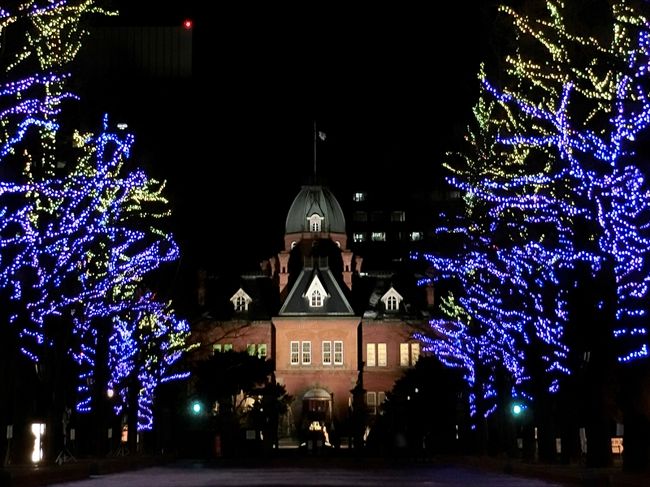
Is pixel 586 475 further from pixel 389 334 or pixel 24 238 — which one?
pixel 389 334

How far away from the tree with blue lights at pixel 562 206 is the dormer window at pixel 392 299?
5506 centimetres

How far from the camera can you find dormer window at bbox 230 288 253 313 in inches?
4133

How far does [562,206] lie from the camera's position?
108 feet

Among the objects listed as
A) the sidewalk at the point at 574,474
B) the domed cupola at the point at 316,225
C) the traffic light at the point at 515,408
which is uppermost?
the domed cupola at the point at 316,225

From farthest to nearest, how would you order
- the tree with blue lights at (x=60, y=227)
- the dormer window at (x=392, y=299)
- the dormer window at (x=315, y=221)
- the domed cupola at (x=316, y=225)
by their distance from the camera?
1. the dormer window at (x=315, y=221)
2. the domed cupola at (x=316, y=225)
3. the dormer window at (x=392, y=299)
4. the tree with blue lights at (x=60, y=227)

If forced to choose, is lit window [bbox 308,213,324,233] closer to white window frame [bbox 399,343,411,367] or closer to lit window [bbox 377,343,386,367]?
lit window [bbox 377,343,386,367]

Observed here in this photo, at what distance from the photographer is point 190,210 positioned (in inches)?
3182

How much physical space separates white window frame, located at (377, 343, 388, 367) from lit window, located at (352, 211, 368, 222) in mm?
70210

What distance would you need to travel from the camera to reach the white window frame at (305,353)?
10156cm

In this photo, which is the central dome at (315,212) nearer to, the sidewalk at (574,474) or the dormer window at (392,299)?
the dormer window at (392,299)

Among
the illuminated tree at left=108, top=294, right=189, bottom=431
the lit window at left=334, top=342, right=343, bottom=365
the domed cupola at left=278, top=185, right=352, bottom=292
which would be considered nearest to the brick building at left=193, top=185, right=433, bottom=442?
the lit window at left=334, top=342, right=343, bottom=365

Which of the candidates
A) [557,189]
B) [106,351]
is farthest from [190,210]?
[557,189]

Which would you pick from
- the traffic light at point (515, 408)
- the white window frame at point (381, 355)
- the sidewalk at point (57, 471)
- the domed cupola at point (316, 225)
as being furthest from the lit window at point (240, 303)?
the sidewalk at point (57, 471)

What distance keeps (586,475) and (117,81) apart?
107ft
